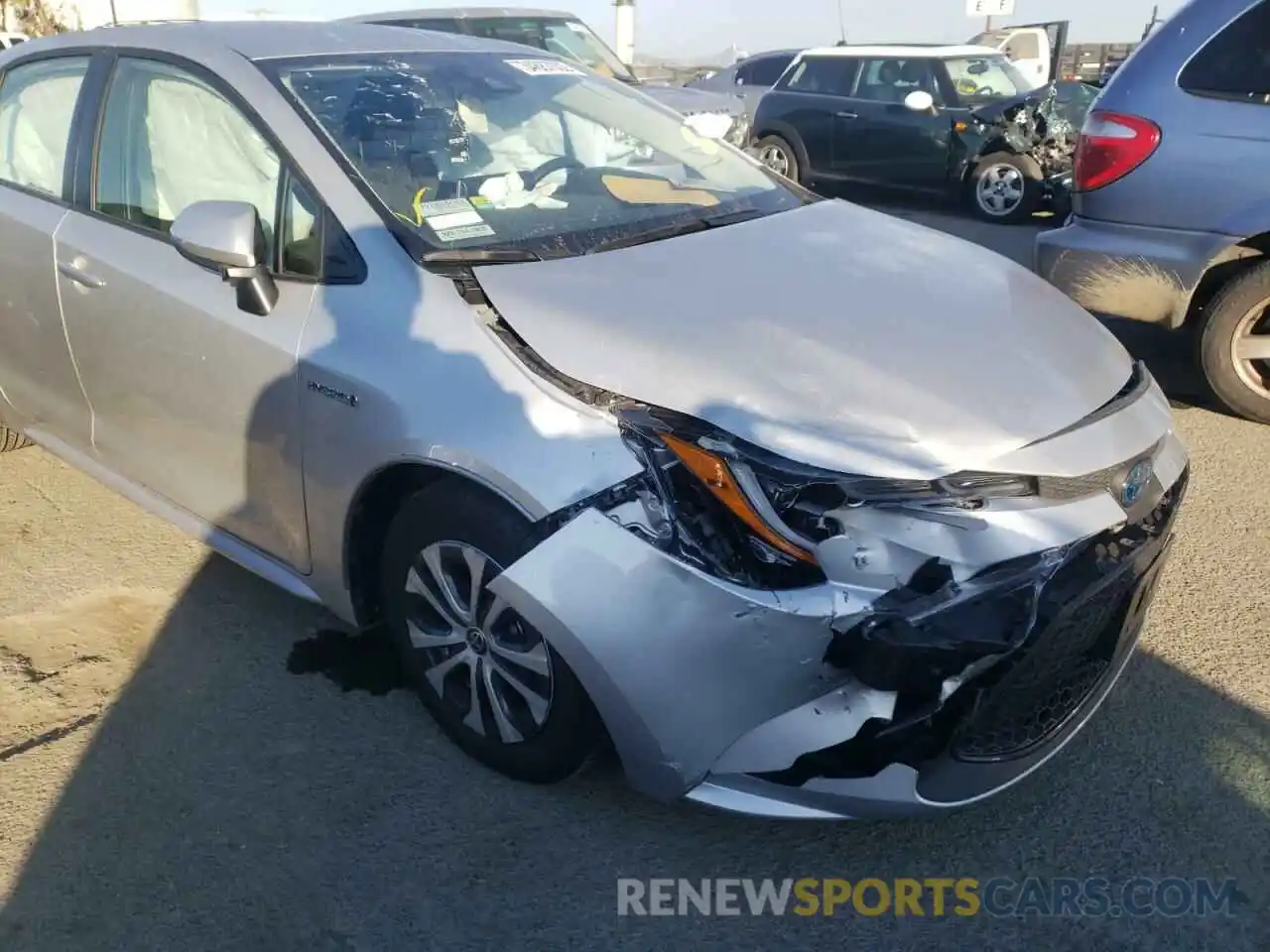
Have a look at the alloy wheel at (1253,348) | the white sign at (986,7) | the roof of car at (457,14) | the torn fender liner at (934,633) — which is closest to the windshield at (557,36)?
the roof of car at (457,14)

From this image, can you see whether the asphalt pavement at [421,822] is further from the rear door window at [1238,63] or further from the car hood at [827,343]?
the rear door window at [1238,63]

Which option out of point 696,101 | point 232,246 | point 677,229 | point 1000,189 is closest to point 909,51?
point 1000,189

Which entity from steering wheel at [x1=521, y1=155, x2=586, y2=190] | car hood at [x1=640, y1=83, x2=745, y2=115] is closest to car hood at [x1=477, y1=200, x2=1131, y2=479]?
steering wheel at [x1=521, y1=155, x2=586, y2=190]

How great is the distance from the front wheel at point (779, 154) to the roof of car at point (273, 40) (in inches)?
327

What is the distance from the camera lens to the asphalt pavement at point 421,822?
2.24 meters

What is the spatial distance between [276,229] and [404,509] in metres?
0.83

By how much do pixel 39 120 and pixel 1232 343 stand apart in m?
4.65

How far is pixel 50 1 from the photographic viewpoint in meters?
20.5

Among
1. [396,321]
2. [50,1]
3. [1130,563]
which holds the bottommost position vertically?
[50,1]

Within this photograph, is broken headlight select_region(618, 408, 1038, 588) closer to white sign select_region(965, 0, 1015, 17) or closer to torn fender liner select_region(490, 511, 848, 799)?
torn fender liner select_region(490, 511, 848, 799)

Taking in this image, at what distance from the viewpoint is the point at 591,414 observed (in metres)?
2.21

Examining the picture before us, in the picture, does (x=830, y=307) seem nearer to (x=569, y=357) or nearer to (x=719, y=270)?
(x=719, y=270)

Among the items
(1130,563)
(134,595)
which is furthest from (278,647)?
(1130,563)

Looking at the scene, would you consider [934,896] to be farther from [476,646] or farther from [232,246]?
[232,246]
